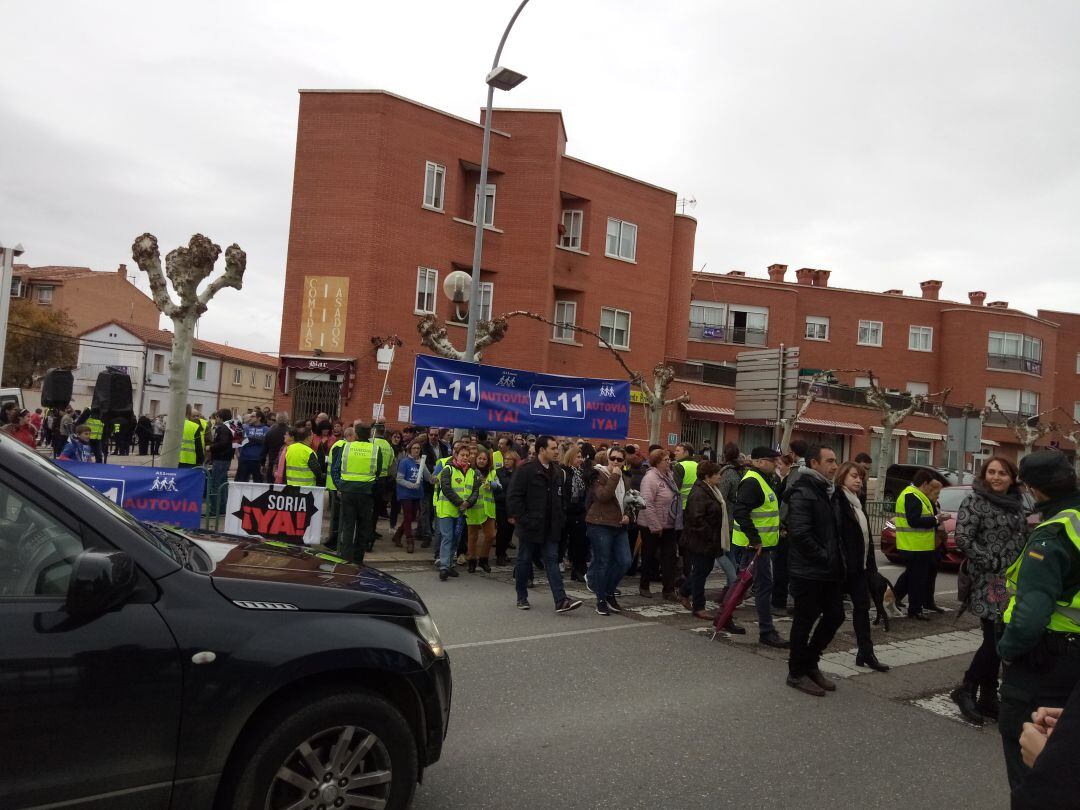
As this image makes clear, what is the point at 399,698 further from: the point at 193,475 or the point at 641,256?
the point at 641,256

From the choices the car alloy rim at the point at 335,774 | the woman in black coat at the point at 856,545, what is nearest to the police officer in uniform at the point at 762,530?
the woman in black coat at the point at 856,545

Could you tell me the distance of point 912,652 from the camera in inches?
307

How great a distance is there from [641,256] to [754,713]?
26525 mm

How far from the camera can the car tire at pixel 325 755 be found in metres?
2.96

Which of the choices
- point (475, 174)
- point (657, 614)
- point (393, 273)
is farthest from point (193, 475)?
point (475, 174)

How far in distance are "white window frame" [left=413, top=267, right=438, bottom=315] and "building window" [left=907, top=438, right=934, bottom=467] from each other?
94.3ft

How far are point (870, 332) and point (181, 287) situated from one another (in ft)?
138

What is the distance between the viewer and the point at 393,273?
80.8 feet

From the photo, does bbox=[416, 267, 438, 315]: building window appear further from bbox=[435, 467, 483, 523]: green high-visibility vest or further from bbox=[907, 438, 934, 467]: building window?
bbox=[907, 438, 934, 467]: building window

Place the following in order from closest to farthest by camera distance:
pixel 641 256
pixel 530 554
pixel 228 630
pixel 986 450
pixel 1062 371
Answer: pixel 228 630 → pixel 530 554 → pixel 641 256 → pixel 986 450 → pixel 1062 371

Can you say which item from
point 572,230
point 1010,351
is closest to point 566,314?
point 572,230

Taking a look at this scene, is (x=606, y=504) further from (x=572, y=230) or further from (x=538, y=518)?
(x=572, y=230)

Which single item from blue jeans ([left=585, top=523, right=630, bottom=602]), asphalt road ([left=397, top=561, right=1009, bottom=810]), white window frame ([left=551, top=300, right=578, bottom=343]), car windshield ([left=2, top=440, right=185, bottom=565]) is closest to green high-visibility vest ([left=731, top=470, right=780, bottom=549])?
asphalt road ([left=397, top=561, right=1009, bottom=810])

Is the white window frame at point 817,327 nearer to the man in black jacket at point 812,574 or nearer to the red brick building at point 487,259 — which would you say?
the red brick building at point 487,259
